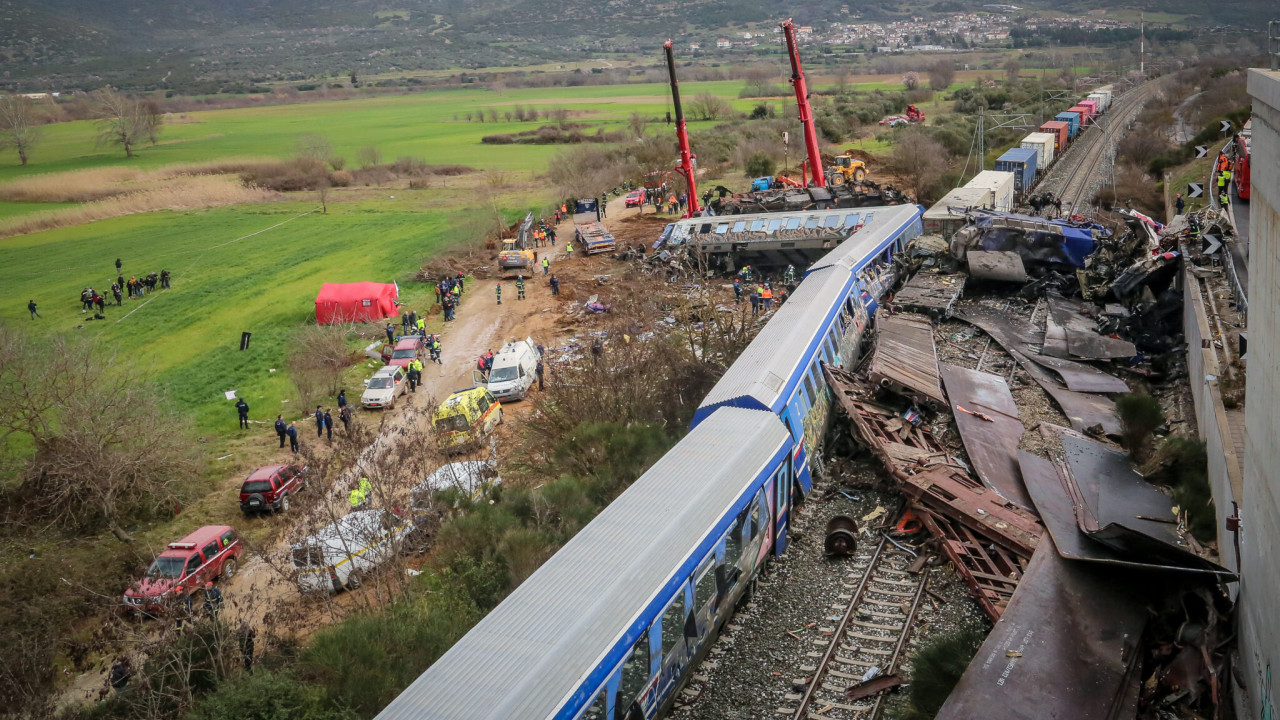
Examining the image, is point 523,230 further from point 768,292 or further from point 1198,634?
point 1198,634

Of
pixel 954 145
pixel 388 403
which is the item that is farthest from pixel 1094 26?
pixel 388 403

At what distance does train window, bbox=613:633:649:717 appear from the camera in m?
9.60

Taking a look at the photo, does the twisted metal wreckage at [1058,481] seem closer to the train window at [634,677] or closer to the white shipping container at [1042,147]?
the train window at [634,677]

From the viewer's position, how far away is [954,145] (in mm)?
62656

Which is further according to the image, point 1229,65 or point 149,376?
point 1229,65

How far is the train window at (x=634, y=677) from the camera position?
960cm

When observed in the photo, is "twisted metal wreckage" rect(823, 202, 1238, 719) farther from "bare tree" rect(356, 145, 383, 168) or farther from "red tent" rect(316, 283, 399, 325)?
"bare tree" rect(356, 145, 383, 168)

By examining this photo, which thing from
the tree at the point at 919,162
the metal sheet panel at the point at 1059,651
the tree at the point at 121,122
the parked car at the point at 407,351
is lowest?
the tree at the point at 919,162

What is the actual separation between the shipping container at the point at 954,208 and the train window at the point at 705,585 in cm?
2450

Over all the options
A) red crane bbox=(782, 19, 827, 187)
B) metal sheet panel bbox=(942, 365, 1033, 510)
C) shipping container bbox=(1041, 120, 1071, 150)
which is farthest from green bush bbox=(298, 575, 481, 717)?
shipping container bbox=(1041, 120, 1071, 150)

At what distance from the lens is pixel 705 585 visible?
37.8ft

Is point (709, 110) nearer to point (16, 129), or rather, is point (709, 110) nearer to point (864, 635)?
point (16, 129)

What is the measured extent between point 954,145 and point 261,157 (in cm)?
Answer: 5974

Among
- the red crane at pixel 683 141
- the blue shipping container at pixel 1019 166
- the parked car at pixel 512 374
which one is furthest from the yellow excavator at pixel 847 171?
the parked car at pixel 512 374
